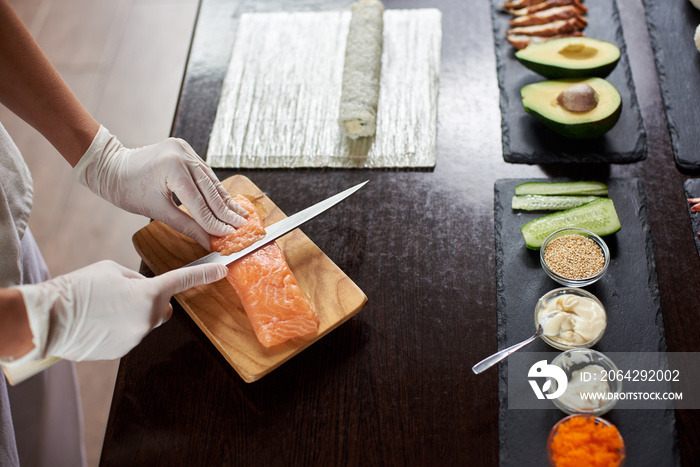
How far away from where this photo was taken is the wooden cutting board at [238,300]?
1.42 meters

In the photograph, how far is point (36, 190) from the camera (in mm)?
3131

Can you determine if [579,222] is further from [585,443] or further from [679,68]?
[679,68]

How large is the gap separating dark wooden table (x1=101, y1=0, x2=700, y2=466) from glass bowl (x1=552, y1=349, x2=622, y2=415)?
176 millimetres

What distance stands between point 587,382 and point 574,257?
35 cm

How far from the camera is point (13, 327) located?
121 cm

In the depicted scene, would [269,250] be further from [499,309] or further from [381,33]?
[381,33]

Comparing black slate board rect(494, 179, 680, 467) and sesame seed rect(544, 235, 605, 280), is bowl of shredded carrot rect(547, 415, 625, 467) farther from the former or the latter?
sesame seed rect(544, 235, 605, 280)

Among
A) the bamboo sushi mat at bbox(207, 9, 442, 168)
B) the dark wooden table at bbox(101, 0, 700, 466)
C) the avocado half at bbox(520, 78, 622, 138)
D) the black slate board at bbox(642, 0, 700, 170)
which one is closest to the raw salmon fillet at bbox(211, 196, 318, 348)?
the dark wooden table at bbox(101, 0, 700, 466)

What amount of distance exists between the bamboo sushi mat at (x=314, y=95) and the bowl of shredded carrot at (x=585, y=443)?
3.02ft

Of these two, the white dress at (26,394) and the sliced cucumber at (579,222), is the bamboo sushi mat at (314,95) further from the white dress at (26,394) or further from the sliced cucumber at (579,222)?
the white dress at (26,394)

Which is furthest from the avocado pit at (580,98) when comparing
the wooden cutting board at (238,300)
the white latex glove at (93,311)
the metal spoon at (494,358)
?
the white latex glove at (93,311)

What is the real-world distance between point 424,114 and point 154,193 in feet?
3.14

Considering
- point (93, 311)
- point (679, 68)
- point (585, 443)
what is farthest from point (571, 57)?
point (93, 311)

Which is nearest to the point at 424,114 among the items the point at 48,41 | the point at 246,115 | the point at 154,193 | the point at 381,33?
the point at 381,33
